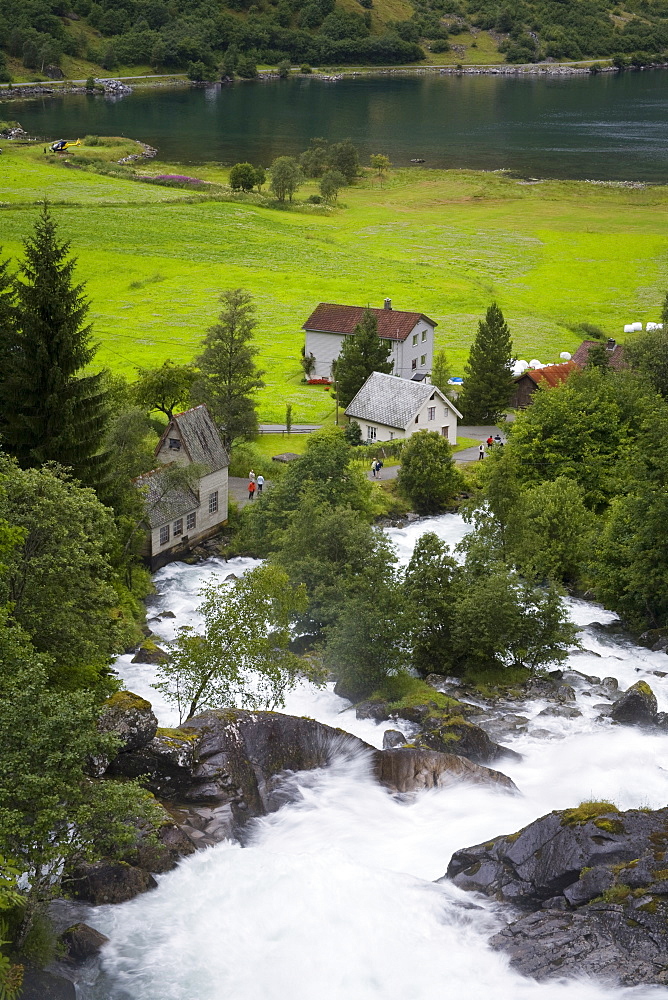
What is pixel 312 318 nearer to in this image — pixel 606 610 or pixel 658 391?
pixel 658 391

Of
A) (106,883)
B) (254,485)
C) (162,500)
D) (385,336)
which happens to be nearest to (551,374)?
(385,336)

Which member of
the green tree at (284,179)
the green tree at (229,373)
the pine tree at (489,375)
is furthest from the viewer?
the green tree at (284,179)

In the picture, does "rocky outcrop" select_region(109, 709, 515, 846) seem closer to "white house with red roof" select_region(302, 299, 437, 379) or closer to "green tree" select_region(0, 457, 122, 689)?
"green tree" select_region(0, 457, 122, 689)

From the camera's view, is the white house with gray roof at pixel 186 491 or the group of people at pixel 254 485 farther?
the group of people at pixel 254 485

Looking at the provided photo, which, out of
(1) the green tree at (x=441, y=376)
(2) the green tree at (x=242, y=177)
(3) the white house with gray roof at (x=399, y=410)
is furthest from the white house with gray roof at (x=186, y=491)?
(2) the green tree at (x=242, y=177)

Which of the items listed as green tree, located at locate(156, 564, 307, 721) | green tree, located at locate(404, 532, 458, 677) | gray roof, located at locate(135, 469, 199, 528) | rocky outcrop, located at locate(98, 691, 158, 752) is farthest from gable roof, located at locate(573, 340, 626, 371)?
rocky outcrop, located at locate(98, 691, 158, 752)

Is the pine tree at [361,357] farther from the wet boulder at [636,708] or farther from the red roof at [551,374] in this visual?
the wet boulder at [636,708]

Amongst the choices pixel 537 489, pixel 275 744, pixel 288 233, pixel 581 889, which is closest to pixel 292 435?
pixel 537 489
